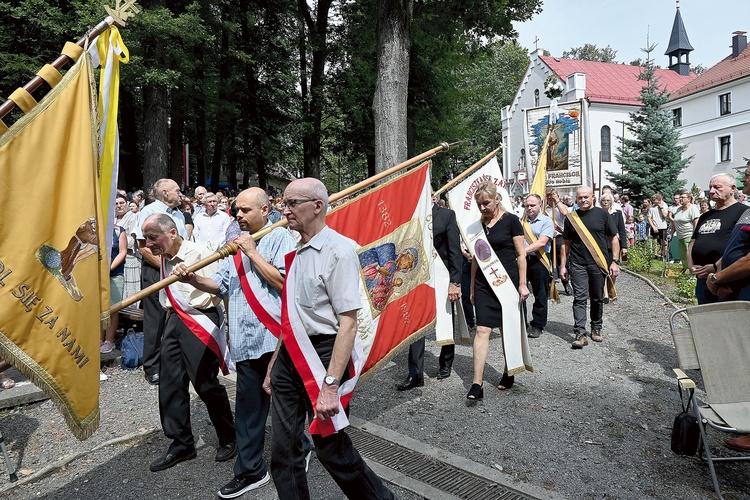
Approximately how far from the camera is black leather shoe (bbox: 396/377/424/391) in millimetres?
5945

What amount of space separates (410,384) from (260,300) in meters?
2.76

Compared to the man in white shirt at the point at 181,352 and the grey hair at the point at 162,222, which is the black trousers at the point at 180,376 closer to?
the man in white shirt at the point at 181,352

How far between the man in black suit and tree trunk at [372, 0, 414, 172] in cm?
299

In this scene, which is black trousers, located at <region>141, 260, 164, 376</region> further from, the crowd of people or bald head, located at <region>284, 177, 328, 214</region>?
bald head, located at <region>284, 177, 328, 214</region>

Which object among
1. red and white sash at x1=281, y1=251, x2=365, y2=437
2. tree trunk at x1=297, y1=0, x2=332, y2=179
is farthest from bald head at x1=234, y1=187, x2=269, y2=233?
tree trunk at x1=297, y1=0, x2=332, y2=179

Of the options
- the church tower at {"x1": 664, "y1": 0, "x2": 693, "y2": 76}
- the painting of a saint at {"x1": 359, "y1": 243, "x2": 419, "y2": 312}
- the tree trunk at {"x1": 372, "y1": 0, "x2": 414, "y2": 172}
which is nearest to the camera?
the painting of a saint at {"x1": 359, "y1": 243, "x2": 419, "y2": 312}

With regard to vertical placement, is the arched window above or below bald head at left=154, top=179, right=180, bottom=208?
above

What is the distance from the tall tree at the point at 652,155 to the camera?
25328 millimetres

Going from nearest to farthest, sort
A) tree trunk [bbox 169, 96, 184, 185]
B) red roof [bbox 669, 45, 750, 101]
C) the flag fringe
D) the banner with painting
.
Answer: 1. the flag fringe
2. the banner with painting
3. tree trunk [bbox 169, 96, 184, 185]
4. red roof [bbox 669, 45, 750, 101]

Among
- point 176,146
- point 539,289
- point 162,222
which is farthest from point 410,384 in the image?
point 176,146

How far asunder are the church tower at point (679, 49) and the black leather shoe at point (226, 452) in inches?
2624

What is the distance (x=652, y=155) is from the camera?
2575 centimetres

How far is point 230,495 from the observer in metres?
3.75

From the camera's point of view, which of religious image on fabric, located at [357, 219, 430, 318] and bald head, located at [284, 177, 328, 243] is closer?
bald head, located at [284, 177, 328, 243]
